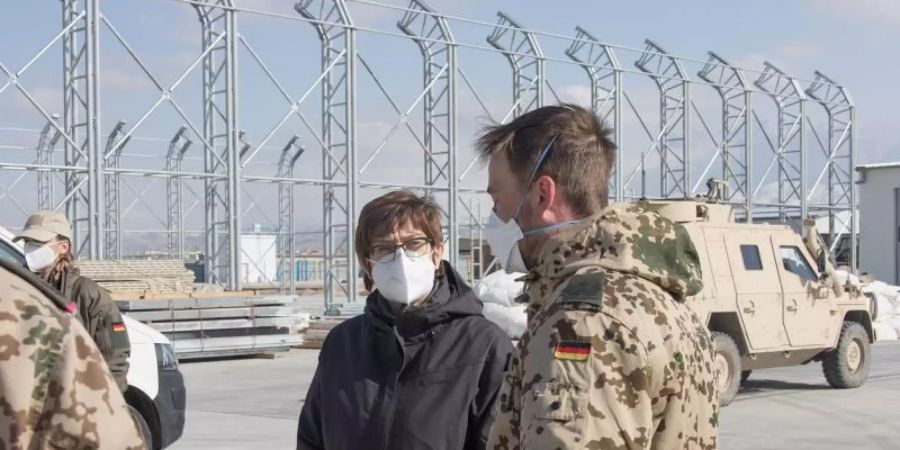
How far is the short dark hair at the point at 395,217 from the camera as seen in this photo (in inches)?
147

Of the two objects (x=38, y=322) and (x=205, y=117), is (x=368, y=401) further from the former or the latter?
(x=205, y=117)

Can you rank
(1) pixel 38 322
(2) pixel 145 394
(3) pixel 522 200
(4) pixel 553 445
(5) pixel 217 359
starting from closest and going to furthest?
1. (1) pixel 38 322
2. (4) pixel 553 445
3. (3) pixel 522 200
4. (2) pixel 145 394
5. (5) pixel 217 359

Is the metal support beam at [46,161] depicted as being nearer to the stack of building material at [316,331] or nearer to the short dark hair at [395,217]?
the stack of building material at [316,331]

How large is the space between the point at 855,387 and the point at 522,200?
12.9m

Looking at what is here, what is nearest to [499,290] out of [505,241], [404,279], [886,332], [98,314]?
[886,332]

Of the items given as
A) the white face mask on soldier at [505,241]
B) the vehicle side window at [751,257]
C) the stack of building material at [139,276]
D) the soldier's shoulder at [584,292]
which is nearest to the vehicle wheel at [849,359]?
the vehicle side window at [751,257]

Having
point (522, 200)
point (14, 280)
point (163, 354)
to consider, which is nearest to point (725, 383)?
point (163, 354)

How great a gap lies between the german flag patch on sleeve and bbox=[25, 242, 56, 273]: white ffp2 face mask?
4307 mm

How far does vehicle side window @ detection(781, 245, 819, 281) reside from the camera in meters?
13.5

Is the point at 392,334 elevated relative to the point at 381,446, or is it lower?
elevated

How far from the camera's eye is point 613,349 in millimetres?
2078

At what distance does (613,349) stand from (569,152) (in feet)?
1.50

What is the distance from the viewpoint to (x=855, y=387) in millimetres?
14242

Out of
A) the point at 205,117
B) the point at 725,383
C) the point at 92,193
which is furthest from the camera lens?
the point at 205,117
